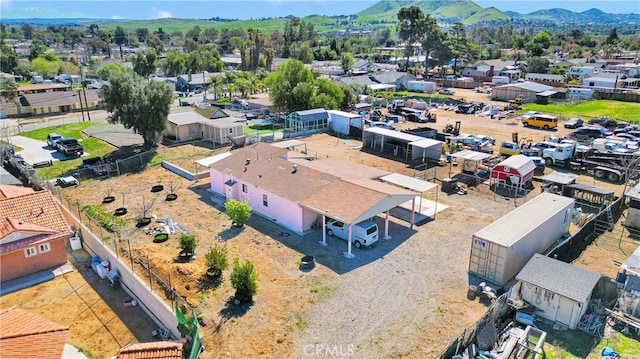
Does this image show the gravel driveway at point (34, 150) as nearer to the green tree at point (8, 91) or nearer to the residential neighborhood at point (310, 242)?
the residential neighborhood at point (310, 242)

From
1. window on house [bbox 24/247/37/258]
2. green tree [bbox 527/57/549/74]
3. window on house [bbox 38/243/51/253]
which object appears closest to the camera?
window on house [bbox 24/247/37/258]

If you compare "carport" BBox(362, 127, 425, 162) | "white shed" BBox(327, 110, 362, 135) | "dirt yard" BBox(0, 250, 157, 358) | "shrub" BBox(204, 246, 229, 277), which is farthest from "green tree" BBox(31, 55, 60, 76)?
"shrub" BBox(204, 246, 229, 277)

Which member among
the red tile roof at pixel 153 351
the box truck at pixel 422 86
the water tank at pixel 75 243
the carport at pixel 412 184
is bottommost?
the water tank at pixel 75 243

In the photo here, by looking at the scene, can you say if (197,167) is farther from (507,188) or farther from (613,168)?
(613,168)

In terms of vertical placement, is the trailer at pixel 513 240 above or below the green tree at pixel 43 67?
below

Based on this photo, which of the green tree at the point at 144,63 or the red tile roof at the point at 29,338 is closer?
the red tile roof at the point at 29,338

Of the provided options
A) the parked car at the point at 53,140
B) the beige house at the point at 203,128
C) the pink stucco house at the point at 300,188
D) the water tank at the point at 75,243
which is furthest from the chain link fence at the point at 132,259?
the beige house at the point at 203,128

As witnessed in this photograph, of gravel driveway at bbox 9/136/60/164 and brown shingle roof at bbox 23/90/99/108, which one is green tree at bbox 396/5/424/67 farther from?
gravel driveway at bbox 9/136/60/164
